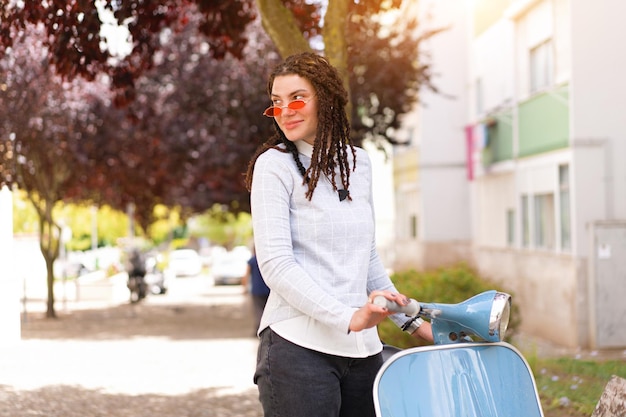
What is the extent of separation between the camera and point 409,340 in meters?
10.7

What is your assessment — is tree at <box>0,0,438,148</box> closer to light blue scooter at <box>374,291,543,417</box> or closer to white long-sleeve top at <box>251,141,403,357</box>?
white long-sleeve top at <box>251,141,403,357</box>

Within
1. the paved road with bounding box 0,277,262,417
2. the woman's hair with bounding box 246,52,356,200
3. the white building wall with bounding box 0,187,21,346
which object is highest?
the woman's hair with bounding box 246,52,356,200

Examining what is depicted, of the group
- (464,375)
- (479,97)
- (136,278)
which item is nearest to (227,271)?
(136,278)

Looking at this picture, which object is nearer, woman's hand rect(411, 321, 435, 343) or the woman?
the woman

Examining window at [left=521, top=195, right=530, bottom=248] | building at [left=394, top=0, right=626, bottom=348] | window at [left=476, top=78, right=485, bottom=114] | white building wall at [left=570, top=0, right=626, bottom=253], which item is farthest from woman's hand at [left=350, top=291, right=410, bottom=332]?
window at [left=476, top=78, right=485, bottom=114]

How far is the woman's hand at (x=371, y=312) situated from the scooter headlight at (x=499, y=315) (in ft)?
1.00

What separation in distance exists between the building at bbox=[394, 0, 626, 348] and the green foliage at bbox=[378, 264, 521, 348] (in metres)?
3.58

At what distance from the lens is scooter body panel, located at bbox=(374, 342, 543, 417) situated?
3.02 m

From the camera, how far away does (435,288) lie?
11234 millimetres

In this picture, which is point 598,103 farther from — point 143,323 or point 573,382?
point 143,323

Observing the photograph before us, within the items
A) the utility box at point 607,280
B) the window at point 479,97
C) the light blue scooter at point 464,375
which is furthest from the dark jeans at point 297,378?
the window at point 479,97

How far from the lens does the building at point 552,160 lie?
52.8ft

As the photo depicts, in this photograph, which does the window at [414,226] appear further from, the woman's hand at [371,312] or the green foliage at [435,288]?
the woman's hand at [371,312]

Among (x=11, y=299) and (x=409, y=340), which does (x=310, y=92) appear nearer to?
(x=409, y=340)
